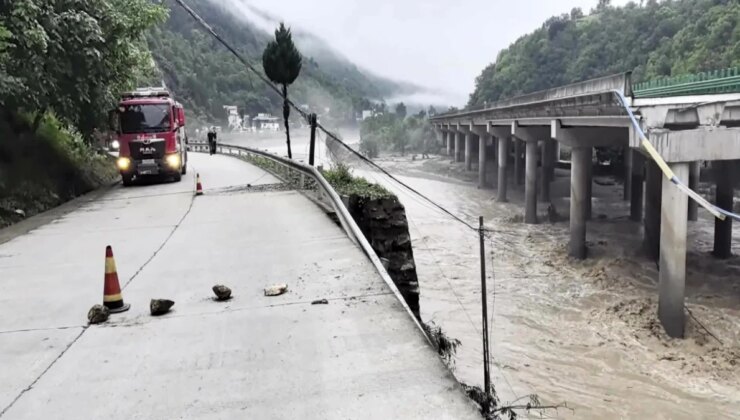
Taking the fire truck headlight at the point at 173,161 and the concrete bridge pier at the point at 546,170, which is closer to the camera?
the fire truck headlight at the point at 173,161

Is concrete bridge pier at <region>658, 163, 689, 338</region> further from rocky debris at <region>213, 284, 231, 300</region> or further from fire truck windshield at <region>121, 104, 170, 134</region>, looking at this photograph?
fire truck windshield at <region>121, 104, 170, 134</region>

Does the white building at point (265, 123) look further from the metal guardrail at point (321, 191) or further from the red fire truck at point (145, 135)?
the red fire truck at point (145, 135)

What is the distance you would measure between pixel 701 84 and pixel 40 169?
19.7 m

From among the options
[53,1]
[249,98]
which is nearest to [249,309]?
[53,1]

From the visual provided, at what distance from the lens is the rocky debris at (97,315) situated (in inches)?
248

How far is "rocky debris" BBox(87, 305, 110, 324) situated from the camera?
6311 mm

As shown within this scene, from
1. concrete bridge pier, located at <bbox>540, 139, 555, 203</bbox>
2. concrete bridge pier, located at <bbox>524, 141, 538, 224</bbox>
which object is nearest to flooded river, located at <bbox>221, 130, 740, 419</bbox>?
concrete bridge pier, located at <bbox>524, 141, 538, 224</bbox>

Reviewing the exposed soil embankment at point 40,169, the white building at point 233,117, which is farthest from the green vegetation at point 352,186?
the white building at point 233,117

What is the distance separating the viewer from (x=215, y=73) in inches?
5231

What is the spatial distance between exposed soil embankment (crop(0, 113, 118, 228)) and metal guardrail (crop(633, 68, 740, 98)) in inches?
718

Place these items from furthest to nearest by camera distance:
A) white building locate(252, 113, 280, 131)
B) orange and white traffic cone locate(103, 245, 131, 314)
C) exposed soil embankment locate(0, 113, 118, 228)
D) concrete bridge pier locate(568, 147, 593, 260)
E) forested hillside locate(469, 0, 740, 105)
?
white building locate(252, 113, 280, 131)
forested hillside locate(469, 0, 740, 105)
concrete bridge pier locate(568, 147, 593, 260)
exposed soil embankment locate(0, 113, 118, 228)
orange and white traffic cone locate(103, 245, 131, 314)

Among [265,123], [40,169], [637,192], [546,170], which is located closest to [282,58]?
[40,169]

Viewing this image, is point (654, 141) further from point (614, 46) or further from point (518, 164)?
point (614, 46)

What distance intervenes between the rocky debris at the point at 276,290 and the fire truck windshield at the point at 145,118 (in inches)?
607
